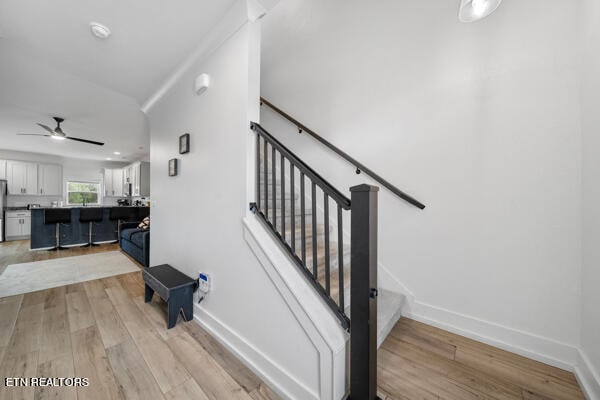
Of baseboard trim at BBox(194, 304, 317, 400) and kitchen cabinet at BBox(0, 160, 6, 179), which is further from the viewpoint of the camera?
kitchen cabinet at BBox(0, 160, 6, 179)

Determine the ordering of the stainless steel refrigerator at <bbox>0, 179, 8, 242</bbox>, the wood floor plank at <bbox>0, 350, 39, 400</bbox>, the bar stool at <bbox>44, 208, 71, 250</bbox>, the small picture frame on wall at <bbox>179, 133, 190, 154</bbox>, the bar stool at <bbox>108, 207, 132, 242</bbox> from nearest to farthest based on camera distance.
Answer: the wood floor plank at <bbox>0, 350, 39, 400</bbox>, the small picture frame on wall at <bbox>179, 133, 190, 154</bbox>, the bar stool at <bbox>44, 208, 71, 250</bbox>, the bar stool at <bbox>108, 207, 132, 242</bbox>, the stainless steel refrigerator at <bbox>0, 179, 8, 242</bbox>

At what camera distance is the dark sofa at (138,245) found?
3.56 m

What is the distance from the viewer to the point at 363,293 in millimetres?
1043

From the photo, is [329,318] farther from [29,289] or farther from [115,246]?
[115,246]

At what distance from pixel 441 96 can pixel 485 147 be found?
21.5 inches

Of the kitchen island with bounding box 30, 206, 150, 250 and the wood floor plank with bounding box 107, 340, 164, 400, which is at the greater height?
the kitchen island with bounding box 30, 206, 150, 250

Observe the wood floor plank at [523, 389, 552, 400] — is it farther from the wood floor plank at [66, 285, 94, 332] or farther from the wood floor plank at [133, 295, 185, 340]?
the wood floor plank at [66, 285, 94, 332]

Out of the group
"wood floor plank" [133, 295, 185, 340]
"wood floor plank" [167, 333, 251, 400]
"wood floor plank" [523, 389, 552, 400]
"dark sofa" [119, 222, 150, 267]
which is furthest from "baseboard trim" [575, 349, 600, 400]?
"dark sofa" [119, 222, 150, 267]

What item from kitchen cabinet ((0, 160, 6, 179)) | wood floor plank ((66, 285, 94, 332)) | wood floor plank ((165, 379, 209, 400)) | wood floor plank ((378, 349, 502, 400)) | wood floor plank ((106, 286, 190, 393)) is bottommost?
wood floor plank ((165, 379, 209, 400))

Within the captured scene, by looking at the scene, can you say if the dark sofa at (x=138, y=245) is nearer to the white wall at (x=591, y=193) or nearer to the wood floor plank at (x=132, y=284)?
the wood floor plank at (x=132, y=284)

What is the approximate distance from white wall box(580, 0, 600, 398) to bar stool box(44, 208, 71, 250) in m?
7.82

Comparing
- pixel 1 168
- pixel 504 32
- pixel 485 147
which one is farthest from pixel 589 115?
pixel 1 168

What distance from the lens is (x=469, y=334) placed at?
5.38 feet

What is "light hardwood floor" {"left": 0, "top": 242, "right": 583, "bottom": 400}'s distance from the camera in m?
1.24
